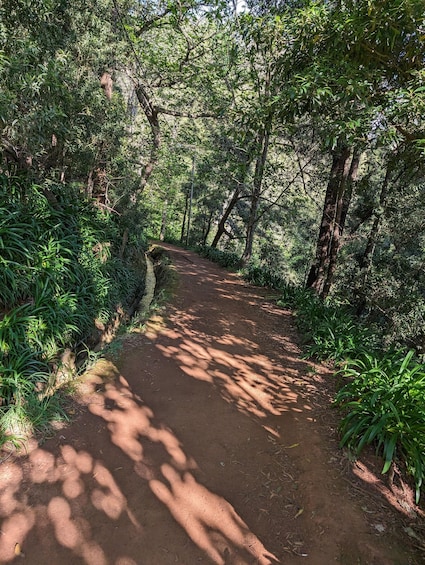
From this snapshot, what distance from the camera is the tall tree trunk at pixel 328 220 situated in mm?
7541

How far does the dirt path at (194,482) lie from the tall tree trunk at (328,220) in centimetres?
421

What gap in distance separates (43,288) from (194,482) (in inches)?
114

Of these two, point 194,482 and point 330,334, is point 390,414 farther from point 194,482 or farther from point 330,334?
point 330,334

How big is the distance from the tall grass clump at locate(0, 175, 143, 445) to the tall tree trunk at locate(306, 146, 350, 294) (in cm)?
472

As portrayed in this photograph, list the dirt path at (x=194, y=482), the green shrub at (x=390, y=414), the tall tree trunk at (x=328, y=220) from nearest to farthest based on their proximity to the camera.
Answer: the dirt path at (x=194, y=482) < the green shrub at (x=390, y=414) < the tall tree trunk at (x=328, y=220)

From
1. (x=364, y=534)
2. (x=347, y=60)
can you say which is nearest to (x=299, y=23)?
(x=347, y=60)

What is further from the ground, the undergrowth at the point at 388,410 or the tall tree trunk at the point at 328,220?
the tall tree trunk at the point at 328,220

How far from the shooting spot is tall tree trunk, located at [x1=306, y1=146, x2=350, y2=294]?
7541 millimetres

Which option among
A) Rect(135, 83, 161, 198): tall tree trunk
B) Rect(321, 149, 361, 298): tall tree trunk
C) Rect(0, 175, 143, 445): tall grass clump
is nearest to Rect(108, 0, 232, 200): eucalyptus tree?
Rect(135, 83, 161, 198): tall tree trunk

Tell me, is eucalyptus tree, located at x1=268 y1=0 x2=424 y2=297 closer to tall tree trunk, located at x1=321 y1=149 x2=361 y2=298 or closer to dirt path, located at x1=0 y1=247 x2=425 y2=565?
dirt path, located at x1=0 y1=247 x2=425 y2=565

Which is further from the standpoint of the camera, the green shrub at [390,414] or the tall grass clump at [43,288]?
the tall grass clump at [43,288]

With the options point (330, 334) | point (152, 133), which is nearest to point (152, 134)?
point (152, 133)

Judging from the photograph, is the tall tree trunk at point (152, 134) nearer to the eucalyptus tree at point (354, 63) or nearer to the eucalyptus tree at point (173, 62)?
the eucalyptus tree at point (173, 62)

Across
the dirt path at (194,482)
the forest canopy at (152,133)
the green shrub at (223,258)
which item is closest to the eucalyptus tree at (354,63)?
the forest canopy at (152,133)
